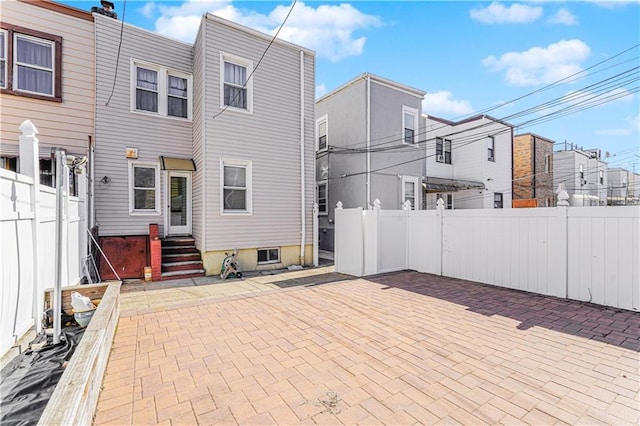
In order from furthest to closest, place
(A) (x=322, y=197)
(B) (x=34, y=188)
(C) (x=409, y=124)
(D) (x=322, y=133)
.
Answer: (D) (x=322, y=133) → (A) (x=322, y=197) → (C) (x=409, y=124) → (B) (x=34, y=188)

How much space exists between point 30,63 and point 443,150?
15048 millimetres

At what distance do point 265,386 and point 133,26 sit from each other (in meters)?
10.3

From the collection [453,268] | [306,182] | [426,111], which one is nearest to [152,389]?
[453,268]

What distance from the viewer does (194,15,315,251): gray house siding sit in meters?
8.36

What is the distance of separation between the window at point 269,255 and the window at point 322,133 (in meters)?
6.03

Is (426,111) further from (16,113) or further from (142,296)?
(16,113)

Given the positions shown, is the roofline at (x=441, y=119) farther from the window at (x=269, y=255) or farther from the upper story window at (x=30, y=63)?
the upper story window at (x=30, y=63)

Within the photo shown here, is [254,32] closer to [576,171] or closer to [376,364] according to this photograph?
[376,364]

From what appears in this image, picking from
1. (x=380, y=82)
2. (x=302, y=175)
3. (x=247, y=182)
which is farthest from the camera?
(x=380, y=82)

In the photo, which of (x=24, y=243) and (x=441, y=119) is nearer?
(x=24, y=243)

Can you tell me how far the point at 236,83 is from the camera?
29.4 ft

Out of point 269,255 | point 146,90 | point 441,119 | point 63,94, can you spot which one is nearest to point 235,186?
point 269,255

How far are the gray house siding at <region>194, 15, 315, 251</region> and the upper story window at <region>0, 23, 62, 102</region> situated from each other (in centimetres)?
358

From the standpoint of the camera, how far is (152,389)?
2.81m
